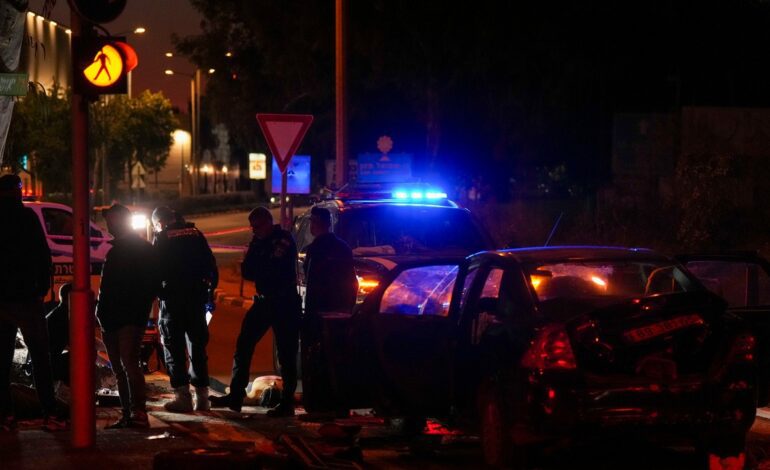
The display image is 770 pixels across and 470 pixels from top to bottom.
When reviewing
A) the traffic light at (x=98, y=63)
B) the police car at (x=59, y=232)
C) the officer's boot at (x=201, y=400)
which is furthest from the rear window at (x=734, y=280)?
the police car at (x=59, y=232)

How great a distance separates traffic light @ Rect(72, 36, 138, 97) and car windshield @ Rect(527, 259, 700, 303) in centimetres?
290

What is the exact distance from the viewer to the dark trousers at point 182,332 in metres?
10.1

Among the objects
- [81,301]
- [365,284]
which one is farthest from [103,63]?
[365,284]

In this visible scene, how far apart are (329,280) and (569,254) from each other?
265cm

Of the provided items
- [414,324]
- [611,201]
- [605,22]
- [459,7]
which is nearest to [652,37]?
[605,22]

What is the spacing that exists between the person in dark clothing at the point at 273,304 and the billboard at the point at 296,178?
229 inches

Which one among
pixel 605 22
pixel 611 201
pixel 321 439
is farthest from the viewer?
pixel 605 22

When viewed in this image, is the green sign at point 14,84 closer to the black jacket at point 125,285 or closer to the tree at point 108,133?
the black jacket at point 125,285

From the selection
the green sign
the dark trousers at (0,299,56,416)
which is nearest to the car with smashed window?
the dark trousers at (0,299,56,416)

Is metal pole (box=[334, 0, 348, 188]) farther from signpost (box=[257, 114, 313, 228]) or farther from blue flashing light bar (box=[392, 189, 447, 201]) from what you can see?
blue flashing light bar (box=[392, 189, 447, 201])

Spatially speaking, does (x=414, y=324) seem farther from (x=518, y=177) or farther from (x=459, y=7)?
(x=518, y=177)

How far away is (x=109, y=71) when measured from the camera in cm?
785

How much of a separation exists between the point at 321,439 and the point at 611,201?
19443 millimetres

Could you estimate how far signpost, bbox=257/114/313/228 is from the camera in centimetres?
1385
